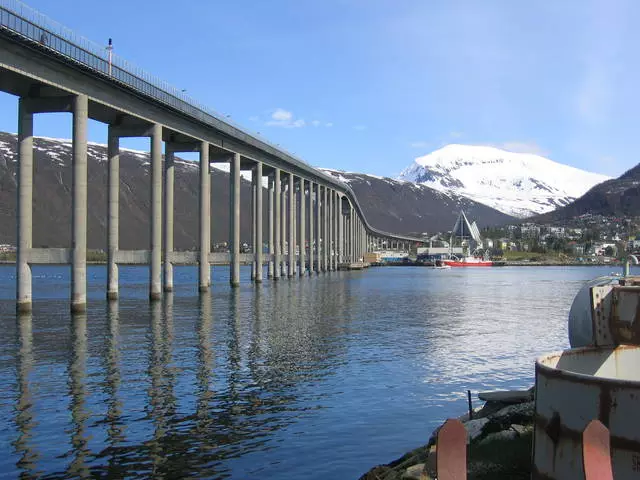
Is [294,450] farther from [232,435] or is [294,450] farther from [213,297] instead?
[213,297]

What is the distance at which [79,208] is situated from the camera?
54.2 meters

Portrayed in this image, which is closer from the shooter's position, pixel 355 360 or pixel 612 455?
pixel 612 455

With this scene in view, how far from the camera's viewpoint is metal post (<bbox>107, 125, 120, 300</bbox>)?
65500 millimetres

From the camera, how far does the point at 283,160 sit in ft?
400

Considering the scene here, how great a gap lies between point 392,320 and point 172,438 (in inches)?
1433

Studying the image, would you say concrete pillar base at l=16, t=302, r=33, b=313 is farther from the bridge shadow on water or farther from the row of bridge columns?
the bridge shadow on water

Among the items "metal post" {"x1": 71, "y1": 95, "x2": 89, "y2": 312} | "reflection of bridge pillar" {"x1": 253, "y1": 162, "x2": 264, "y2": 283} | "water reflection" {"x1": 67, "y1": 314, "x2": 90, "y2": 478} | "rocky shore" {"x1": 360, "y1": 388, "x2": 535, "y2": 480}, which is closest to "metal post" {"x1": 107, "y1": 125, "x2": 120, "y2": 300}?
"metal post" {"x1": 71, "y1": 95, "x2": 89, "y2": 312}

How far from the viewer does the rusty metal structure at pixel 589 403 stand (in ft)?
31.1

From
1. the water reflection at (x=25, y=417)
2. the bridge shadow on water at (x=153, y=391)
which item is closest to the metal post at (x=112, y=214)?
the bridge shadow on water at (x=153, y=391)

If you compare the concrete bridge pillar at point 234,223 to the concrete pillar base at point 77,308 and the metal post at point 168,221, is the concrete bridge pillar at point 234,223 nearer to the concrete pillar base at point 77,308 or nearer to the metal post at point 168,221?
the metal post at point 168,221

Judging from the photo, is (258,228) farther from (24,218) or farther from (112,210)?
(24,218)

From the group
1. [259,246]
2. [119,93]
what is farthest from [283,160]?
[119,93]

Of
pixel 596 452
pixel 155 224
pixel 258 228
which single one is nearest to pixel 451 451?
pixel 596 452

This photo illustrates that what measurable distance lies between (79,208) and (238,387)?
33964 mm
